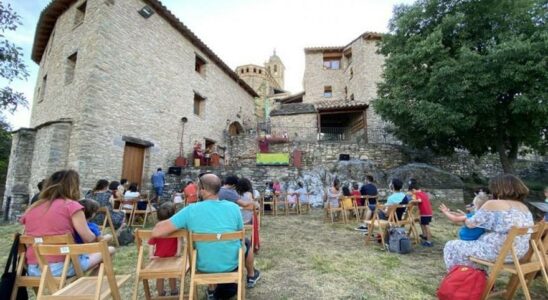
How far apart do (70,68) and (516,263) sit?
13.0 metres

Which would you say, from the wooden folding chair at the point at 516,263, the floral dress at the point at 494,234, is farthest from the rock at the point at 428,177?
the floral dress at the point at 494,234

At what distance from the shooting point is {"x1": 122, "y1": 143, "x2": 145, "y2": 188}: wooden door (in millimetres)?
9750

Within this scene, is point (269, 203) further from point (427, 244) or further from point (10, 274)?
point (10, 274)

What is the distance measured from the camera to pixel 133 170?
10.1 metres

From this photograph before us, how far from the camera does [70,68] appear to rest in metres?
9.98

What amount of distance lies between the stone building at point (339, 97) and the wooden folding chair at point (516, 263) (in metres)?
13.8

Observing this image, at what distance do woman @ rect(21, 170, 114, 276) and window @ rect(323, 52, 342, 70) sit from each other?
22976 millimetres

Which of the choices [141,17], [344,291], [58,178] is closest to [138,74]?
[141,17]

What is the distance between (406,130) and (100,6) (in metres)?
12.2

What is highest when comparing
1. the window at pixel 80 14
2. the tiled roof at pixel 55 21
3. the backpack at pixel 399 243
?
the tiled roof at pixel 55 21

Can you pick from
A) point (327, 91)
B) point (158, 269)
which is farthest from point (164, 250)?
point (327, 91)

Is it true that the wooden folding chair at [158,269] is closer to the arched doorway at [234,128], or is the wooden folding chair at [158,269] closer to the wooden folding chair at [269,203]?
the wooden folding chair at [269,203]

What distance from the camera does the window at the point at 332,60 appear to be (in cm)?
2306

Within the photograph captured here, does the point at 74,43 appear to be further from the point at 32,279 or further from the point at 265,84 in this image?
the point at 265,84
